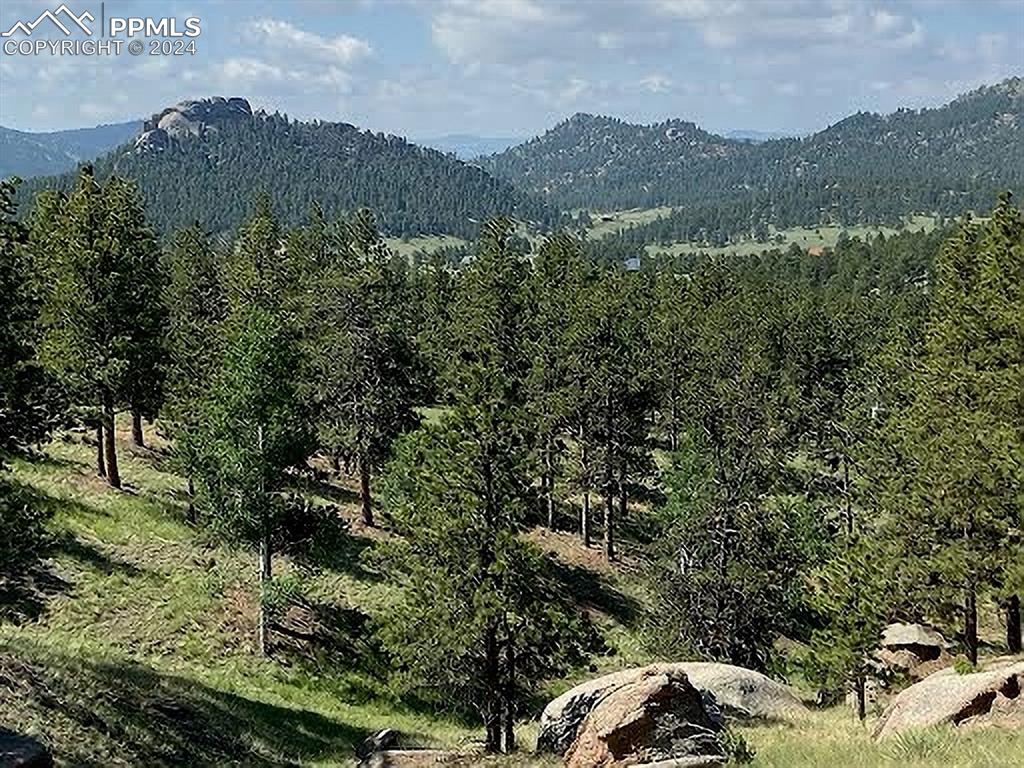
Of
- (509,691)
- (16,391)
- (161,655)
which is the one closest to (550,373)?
(161,655)

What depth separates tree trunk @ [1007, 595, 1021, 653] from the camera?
2678 cm

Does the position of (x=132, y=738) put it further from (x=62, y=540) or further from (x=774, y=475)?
(x=774, y=475)

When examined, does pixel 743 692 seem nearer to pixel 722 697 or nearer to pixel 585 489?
pixel 722 697

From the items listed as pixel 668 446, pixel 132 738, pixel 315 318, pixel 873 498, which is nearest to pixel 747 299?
pixel 668 446

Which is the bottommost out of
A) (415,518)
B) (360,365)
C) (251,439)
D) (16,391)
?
(415,518)

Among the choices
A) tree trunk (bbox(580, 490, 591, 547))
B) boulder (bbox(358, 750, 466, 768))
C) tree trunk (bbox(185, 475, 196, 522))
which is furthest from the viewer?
tree trunk (bbox(580, 490, 591, 547))

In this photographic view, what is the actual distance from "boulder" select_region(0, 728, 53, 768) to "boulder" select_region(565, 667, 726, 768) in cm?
867

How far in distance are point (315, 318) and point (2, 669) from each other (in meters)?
22.4

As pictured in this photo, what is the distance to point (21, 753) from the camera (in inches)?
543

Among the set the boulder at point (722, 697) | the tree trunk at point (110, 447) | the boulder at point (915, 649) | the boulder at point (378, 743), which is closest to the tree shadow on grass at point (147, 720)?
the boulder at point (378, 743)

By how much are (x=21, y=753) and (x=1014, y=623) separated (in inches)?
1034

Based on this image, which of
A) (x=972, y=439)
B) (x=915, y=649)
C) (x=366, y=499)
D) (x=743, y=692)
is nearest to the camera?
Result: (x=743, y=692)

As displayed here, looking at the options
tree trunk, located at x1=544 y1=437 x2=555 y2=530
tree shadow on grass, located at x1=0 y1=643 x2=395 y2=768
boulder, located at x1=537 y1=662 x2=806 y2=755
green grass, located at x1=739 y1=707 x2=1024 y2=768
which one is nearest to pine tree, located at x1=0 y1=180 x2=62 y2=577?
tree shadow on grass, located at x1=0 y1=643 x2=395 y2=768

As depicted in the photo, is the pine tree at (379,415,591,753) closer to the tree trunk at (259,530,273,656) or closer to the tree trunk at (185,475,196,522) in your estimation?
the tree trunk at (259,530,273,656)
